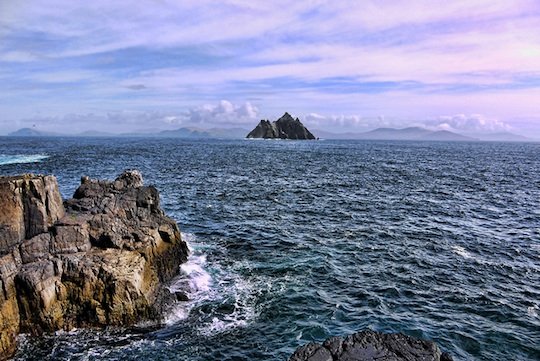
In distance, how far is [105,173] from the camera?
72750 millimetres

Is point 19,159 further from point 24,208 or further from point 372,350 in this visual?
point 372,350

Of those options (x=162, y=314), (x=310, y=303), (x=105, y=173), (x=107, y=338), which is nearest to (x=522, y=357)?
(x=310, y=303)

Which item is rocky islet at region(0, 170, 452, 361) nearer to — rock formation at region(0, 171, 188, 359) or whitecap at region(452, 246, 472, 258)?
rock formation at region(0, 171, 188, 359)

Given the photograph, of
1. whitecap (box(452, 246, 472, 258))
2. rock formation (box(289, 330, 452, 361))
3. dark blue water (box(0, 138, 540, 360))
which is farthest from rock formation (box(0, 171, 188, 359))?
whitecap (box(452, 246, 472, 258))

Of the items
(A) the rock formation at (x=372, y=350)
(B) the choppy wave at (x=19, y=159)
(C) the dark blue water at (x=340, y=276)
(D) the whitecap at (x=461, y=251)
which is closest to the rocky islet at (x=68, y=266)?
(C) the dark blue water at (x=340, y=276)

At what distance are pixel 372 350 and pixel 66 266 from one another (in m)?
16.6

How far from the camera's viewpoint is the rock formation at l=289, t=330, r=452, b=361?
1311 cm

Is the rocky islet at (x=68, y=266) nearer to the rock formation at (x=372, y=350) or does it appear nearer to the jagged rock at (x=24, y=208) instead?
the jagged rock at (x=24, y=208)

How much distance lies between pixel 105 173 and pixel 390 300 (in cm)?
6241

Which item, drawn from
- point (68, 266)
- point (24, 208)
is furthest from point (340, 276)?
point (24, 208)

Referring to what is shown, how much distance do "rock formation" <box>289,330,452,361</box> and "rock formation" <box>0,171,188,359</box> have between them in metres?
11.5

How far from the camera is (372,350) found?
13.5 metres

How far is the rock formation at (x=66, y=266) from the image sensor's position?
19.9m

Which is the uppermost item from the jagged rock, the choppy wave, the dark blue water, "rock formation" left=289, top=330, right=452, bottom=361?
the jagged rock
